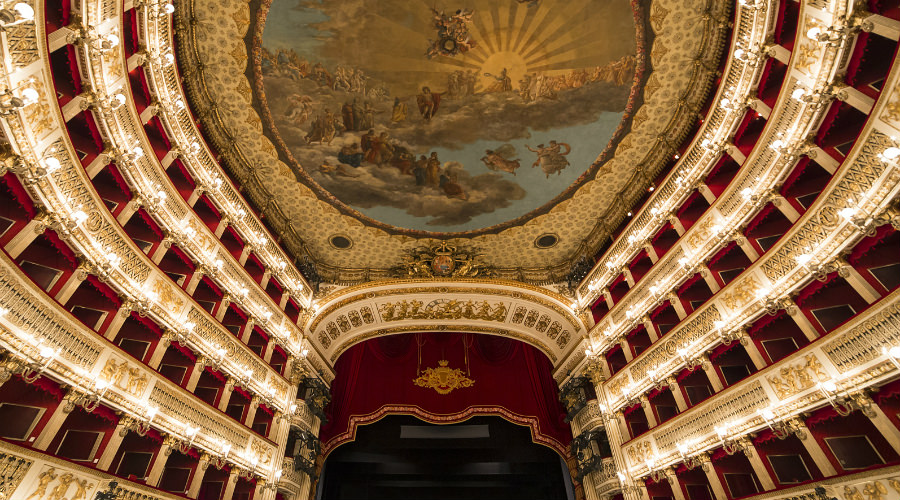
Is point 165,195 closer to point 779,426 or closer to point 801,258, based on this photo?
point 801,258

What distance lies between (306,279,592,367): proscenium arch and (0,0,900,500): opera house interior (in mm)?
178

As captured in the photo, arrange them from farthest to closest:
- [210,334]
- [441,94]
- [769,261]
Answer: [441,94] < [210,334] < [769,261]

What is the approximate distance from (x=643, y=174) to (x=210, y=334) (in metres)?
17.2

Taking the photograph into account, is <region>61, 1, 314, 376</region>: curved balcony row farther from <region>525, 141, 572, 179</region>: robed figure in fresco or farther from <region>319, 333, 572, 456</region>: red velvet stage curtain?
<region>525, 141, 572, 179</region>: robed figure in fresco

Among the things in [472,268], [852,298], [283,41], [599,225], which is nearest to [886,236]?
[852,298]

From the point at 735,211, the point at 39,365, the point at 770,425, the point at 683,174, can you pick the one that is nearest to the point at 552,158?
the point at 683,174

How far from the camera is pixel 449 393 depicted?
68.3ft

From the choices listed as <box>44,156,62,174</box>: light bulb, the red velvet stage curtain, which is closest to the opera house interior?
the red velvet stage curtain

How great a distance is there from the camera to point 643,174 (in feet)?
56.4

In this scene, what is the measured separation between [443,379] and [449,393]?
2.61ft

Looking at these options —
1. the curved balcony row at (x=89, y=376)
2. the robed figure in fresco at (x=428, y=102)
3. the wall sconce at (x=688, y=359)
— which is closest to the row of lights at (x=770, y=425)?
the wall sconce at (x=688, y=359)

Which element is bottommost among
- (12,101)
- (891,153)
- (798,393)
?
(798,393)

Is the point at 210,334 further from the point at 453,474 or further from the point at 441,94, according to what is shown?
the point at 453,474

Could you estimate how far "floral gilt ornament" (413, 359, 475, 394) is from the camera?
20969mm
